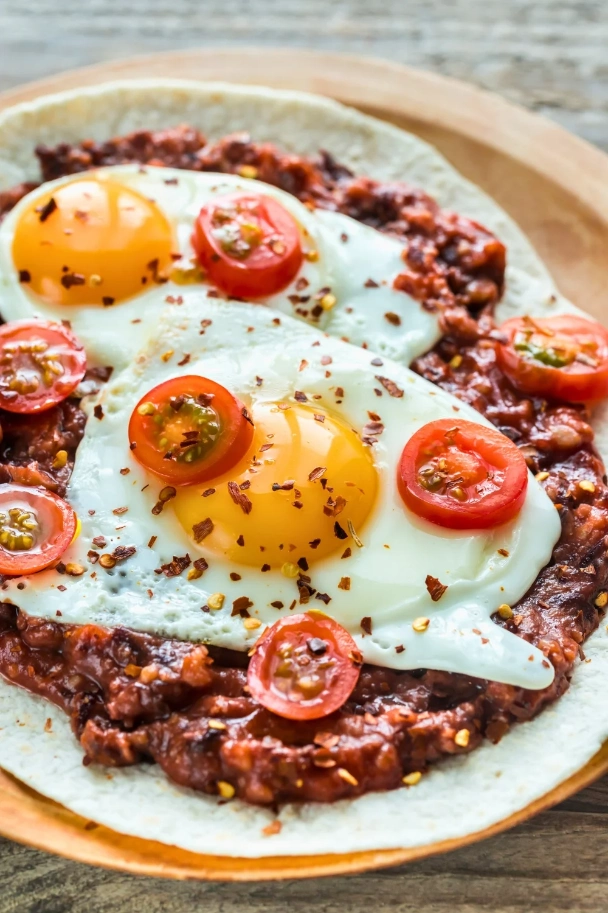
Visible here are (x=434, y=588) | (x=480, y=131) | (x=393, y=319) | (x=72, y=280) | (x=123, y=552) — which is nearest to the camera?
Answer: (x=434, y=588)

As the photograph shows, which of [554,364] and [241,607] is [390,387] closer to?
[554,364]

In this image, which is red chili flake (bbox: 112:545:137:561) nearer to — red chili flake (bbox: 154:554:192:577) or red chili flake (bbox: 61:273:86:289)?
red chili flake (bbox: 154:554:192:577)

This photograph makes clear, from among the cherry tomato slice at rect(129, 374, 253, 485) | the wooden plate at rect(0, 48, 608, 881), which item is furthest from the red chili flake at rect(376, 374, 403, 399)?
the wooden plate at rect(0, 48, 608, 881)

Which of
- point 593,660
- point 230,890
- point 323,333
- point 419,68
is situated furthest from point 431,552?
point 419,68

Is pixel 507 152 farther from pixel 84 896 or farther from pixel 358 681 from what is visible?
pixel 84 896

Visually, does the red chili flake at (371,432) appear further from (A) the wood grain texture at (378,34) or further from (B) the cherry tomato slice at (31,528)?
(A) the wood grain texture at (378,34)

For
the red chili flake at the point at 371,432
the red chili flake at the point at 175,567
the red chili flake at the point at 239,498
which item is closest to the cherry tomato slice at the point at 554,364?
the red chili flake at the point at 371,432

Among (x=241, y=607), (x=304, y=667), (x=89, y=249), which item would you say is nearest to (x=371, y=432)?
(x=241, y=607)
